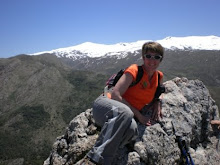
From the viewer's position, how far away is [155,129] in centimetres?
846

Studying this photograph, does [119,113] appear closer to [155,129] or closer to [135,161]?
[135,161]

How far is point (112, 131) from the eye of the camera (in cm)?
671

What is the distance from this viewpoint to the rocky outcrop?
7770 millimetres

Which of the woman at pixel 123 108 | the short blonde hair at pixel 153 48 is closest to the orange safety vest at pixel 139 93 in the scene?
the woman at pixel 123 108

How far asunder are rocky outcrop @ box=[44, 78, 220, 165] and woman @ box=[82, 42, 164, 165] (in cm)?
56

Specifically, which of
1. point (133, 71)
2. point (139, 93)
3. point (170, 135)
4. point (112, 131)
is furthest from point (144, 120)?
point (133, 71)

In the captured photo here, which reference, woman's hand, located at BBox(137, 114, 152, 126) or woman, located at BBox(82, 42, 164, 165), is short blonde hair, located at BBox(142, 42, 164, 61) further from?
woman's hand, located at BBox(137, 114, 152, 126)

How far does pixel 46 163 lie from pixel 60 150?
3.87 feet

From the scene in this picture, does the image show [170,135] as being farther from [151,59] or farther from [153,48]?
[153,48]

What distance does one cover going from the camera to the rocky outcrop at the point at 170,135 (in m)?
7.77

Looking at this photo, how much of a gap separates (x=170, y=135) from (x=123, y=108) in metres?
3.13

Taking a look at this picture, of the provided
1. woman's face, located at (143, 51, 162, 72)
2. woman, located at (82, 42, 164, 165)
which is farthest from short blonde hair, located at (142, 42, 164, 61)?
woman's face, located at (143, 51, 162, 72)

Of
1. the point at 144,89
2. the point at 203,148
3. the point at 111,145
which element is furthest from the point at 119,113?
the point at 203,148

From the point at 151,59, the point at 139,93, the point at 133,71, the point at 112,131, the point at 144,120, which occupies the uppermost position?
the point at 151,59
